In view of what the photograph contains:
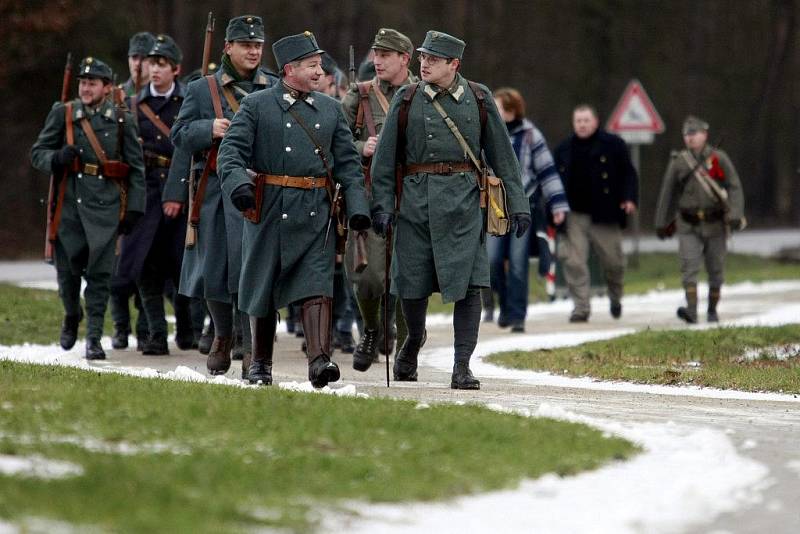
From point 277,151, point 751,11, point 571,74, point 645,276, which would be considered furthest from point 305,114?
point 751,11

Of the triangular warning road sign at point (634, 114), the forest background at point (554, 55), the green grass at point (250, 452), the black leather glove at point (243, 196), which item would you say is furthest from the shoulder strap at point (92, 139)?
the forest background at point (554, 55)

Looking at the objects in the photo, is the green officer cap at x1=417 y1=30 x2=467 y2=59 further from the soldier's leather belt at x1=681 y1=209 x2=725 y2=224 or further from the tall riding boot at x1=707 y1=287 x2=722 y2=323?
the tall riding boot at x1=707 y1=287 x2=722 y2=323

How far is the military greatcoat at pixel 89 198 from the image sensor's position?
46.7ft

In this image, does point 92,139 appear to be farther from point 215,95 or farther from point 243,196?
point 243,196

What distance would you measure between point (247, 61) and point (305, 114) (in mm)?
1260

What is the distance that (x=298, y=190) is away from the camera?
35.5 feet

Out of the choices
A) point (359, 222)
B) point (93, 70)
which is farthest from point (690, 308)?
point (359, 222)

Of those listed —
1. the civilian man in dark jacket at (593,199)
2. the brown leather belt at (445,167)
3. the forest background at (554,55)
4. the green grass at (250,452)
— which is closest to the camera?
the green grass at (250,452)

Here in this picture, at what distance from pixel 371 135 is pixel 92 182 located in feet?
8.18

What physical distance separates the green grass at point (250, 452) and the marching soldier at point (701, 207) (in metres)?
9.40

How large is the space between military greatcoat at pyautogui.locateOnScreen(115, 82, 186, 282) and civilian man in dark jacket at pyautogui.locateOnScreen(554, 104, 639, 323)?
5166 mm

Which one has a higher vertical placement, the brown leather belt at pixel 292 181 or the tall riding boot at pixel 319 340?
the brown leather belt at pixel 292 181

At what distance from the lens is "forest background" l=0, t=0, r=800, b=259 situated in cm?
3080

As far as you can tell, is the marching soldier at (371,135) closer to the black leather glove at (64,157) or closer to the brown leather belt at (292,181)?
the brown leather belt at (292,181)
